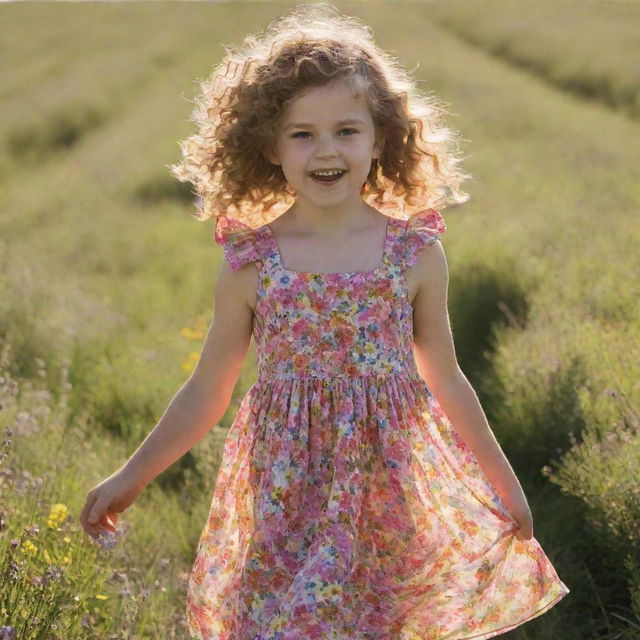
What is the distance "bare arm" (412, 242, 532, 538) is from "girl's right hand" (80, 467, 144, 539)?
0.82 m

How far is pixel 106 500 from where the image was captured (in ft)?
8.55

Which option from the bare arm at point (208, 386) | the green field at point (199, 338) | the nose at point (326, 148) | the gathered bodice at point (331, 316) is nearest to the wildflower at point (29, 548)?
the green field at point (199, 338)

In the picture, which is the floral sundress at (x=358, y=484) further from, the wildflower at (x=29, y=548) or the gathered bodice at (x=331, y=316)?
the wildflower at (x=29, y=548)

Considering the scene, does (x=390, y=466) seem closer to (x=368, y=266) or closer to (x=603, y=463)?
(x=368, y=266)

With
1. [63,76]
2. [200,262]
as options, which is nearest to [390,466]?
[200,262]

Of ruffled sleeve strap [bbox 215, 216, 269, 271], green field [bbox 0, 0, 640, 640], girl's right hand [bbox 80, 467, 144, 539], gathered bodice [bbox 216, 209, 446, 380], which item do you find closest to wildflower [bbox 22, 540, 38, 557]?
green field [bbox 0, 0, 640, 640]

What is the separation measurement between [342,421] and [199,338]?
11.7 ft

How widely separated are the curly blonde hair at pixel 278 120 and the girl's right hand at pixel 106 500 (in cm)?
74

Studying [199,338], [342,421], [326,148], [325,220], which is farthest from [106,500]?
[199,338]

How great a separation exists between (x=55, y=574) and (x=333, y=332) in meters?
0.94

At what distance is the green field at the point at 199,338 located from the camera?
10.5 feet

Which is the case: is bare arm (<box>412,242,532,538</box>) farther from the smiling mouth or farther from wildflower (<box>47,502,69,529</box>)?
wildflower (<box>47,502,69,529</box>)

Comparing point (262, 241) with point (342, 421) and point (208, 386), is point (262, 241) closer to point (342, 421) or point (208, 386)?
point (208, 386)

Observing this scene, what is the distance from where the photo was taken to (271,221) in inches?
111
